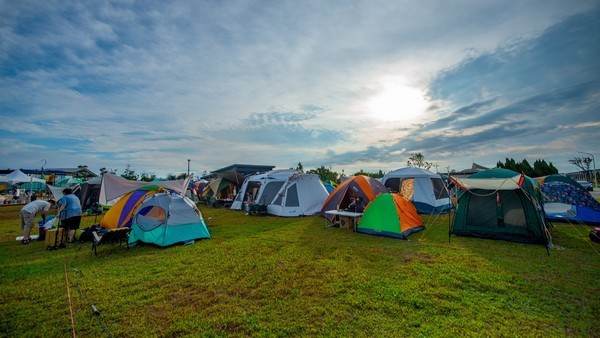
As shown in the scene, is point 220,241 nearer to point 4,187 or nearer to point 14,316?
point 14,316

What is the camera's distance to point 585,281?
4.68 metres

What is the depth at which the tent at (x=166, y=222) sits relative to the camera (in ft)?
25.7

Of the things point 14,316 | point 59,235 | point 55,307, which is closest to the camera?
point 14,316

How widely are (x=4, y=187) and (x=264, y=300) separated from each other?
1757 inches

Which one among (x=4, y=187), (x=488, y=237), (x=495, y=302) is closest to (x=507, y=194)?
(x=488, y=237)

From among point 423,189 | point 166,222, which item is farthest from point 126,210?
point 423,189

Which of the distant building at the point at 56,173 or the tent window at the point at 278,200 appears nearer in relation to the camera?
the tent window at the point at 278,200

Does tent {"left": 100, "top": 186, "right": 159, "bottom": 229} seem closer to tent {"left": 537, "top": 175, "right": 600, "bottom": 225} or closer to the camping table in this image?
the camping table

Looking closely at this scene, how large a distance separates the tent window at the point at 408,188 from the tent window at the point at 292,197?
6.27m

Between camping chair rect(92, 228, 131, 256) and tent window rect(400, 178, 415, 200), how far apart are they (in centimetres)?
1327

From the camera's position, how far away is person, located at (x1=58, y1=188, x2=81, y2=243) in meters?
8.16

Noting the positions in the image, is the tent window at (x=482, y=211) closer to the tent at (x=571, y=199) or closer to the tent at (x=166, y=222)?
the tent at (x=571, y=199)

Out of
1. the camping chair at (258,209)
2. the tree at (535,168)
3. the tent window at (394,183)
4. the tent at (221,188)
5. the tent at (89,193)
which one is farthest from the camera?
the tree at (535,168)

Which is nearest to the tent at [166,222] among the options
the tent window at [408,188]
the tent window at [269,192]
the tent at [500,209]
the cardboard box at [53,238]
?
the cardboard box at [53,238]
